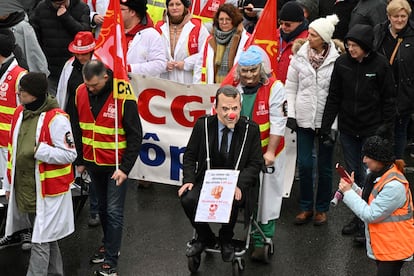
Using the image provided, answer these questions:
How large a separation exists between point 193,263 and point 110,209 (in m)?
0.90

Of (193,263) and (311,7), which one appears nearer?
(193,263)

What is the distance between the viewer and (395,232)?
5.83 meters

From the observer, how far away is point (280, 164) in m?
7.10

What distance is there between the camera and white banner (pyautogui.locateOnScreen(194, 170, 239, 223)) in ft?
20.4

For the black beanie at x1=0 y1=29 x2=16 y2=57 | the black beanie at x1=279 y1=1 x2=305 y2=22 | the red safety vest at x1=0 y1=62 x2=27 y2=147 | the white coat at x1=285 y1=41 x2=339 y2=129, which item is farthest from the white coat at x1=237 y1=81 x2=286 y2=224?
the black beanie at x1=0 y1=29 x2=16 y2=57

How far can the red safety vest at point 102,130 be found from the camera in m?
6.57

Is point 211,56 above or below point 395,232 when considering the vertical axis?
above

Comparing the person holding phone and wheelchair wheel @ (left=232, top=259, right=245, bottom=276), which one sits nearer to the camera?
the person holding phone

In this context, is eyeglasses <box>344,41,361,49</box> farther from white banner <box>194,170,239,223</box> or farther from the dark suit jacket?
white banner <box>194,170,239,223</box>

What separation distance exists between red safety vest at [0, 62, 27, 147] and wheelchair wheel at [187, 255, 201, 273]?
2311 mm

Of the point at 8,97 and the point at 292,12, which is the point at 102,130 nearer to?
the point at 8,97

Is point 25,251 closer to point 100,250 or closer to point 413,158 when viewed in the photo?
point 100,250

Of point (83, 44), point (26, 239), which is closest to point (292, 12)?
point (83, 44)

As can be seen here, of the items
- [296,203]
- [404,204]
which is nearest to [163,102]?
[296,203]
